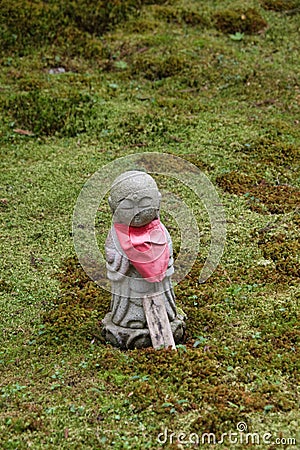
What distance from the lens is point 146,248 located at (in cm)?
452

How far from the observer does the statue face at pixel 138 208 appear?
4391mm

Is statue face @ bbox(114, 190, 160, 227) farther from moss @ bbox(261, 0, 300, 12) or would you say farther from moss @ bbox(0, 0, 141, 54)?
moss @ bbox(261, 0, 300, 12)

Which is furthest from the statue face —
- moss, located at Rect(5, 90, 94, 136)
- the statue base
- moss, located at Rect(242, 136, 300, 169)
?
moss, located at Rect(5, 90, 94, 136)

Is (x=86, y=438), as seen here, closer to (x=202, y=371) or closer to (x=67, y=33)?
(x=202, y=371)

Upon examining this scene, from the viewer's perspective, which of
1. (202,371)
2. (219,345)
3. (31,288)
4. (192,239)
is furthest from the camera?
(192,239)

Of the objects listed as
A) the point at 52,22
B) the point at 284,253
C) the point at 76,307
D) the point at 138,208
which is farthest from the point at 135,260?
the point at 52,22

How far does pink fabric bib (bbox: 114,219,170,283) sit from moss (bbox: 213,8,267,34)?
18.4 feet

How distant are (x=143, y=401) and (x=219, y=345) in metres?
0.75

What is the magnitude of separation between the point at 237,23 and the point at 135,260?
5841mm

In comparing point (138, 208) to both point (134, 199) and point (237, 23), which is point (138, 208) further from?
point (237, 23)

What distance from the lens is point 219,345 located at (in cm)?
469

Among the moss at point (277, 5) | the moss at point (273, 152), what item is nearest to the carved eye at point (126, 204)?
the moss at point (273, 152)

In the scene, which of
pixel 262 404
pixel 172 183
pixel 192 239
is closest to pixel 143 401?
pixel 262 404

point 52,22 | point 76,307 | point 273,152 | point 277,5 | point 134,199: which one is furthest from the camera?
point 277,5
